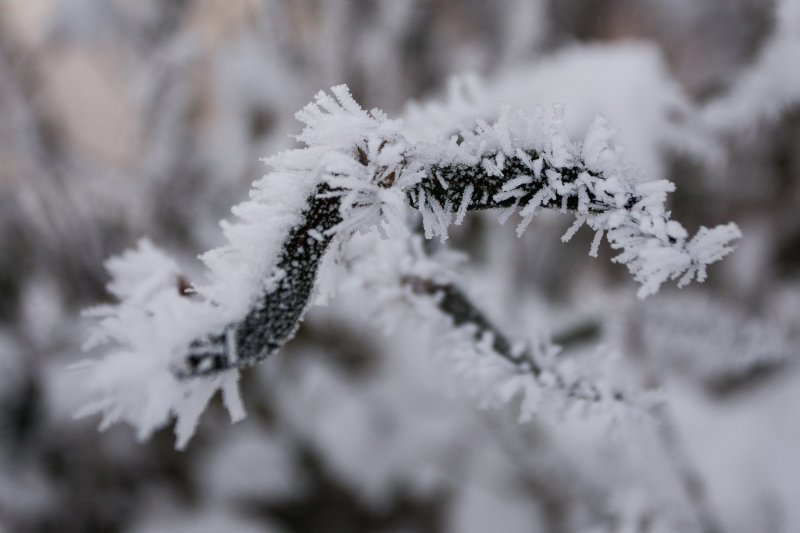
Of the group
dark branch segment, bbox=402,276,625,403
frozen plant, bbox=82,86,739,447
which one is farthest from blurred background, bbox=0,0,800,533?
frozen plant, bbox=82,86,739,447

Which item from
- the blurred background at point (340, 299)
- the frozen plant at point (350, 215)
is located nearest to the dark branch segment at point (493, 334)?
the frozen plant at point (350, 215)

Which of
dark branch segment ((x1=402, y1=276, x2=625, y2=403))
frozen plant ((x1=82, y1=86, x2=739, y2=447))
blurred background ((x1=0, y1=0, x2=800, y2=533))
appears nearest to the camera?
frozen plant ((x1=82, y1=86, x2=739, y2=447))

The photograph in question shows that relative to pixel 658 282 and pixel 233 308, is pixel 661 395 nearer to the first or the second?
pixel 658 282

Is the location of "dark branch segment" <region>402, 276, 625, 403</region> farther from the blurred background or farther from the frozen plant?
the blurred background

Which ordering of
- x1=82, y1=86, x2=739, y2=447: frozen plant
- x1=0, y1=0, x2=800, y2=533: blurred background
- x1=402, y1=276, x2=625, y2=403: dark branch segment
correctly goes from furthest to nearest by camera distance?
x1=0, y1=0, x2=800, y2=533: blurred background, x1=402, y1=276, x2=625, y2=403: dark branch segment, x1=82, y1=86, x2=739, y2=447: frozen plant

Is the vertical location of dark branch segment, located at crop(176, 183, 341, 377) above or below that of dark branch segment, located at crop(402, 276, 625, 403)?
below

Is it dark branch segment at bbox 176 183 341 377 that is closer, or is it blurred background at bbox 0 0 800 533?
dark branch segment at bbox 176 183 341 377

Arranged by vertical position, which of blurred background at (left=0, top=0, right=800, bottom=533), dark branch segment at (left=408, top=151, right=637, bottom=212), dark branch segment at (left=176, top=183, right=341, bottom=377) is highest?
blurred background at (left=0, top=0, right=800, bottom=533)

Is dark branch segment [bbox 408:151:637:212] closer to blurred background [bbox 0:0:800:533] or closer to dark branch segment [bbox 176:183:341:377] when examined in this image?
dark branch segment [bbox 176:183:341:377]
